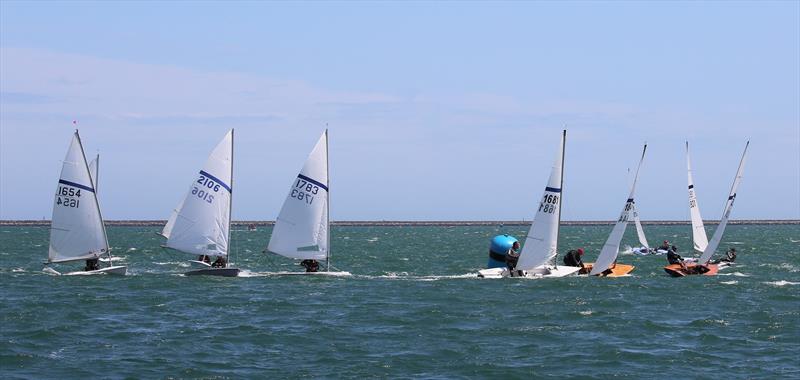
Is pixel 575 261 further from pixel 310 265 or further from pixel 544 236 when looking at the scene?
pixel 310 265

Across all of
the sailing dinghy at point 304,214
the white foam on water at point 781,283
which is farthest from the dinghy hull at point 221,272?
the white foam on water at point 781,283

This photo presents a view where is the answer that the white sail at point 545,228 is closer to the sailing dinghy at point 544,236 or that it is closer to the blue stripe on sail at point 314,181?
the sailing dinghy at point 544,236

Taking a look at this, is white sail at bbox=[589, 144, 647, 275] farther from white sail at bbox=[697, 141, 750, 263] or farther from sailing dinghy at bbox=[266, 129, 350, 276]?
sailing dinghy at bbox=[266, 129, 350, 276]

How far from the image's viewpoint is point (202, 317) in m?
32.6

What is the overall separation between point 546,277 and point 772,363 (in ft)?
68.0

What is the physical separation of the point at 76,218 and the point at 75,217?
0.21ft

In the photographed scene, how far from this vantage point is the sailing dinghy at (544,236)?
4519 cm

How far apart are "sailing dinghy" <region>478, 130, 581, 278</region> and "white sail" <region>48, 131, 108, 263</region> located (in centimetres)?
1816

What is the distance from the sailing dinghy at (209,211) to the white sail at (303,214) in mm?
2345

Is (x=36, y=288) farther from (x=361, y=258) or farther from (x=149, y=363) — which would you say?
(x=361, y=258)

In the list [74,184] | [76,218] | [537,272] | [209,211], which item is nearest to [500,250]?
[537,272]

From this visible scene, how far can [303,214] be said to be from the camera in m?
45.1

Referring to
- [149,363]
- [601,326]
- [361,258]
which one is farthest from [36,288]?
[361,258]

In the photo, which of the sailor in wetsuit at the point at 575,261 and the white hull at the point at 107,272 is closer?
the white hull at the point at 107,272
